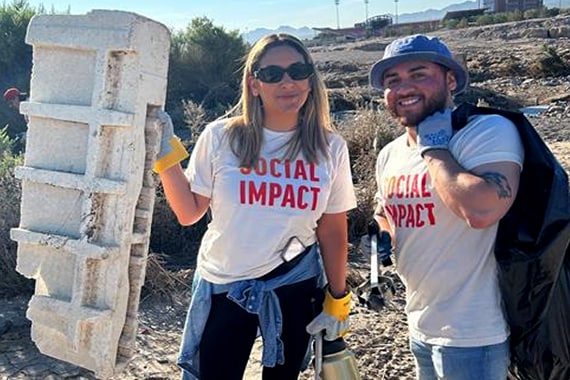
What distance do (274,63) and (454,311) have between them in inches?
44.5

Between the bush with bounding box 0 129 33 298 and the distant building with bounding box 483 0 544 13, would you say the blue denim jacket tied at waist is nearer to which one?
the bush with bounding box 0 129 33 298

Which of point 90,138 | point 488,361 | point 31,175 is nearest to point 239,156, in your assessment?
point 90,138

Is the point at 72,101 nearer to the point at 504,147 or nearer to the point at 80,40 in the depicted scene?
the point at 80,40

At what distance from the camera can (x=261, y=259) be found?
2.80 meters

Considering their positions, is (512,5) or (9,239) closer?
(9,239)

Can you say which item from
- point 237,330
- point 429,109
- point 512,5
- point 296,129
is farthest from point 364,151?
point 512,5

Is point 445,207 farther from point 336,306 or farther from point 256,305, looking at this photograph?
point 256,305

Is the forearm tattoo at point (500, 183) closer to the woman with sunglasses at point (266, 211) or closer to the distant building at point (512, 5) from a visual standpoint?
the woman with sunglasses at point (266, 211)

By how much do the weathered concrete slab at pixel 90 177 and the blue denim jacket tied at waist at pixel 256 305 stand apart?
0.24 m

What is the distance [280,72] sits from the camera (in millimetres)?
2816

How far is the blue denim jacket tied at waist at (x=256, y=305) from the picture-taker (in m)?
2.81

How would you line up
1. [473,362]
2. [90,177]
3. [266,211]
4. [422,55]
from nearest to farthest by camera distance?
[473,362]
[422,55]
[90,177]
[266,211]

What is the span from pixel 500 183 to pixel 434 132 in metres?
0.28

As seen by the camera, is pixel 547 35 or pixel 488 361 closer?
pixel 488 361
